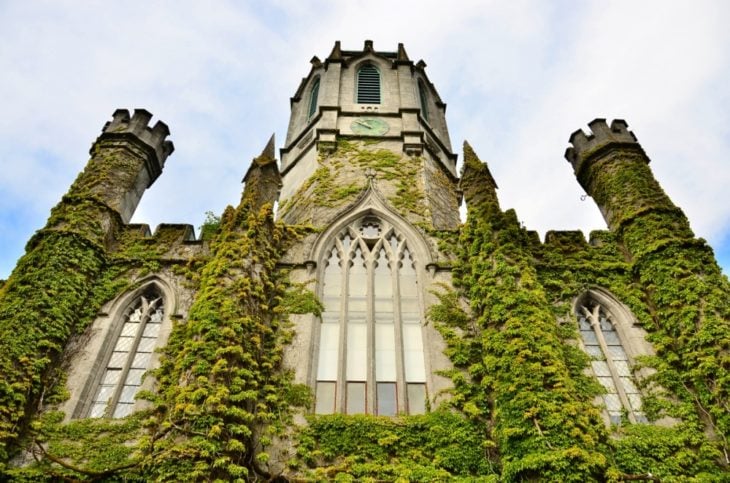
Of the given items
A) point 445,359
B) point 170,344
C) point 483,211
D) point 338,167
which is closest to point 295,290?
point 170,344

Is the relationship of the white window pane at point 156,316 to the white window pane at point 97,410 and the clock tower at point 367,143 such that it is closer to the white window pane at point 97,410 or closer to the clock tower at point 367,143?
the white window pane at point 97,410

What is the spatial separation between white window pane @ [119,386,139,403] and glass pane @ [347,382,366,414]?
4082 mm

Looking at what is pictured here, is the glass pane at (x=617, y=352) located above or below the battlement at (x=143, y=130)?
below

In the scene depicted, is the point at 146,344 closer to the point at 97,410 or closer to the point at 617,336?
the point at 97,410

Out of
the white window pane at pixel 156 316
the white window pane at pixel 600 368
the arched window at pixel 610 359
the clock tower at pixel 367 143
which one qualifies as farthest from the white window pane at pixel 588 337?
the white window pane at pixel 156 316

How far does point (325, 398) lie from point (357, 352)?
123 cm

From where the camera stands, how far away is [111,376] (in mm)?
10414

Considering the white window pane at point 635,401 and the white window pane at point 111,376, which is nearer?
the white window pane at point 635,401

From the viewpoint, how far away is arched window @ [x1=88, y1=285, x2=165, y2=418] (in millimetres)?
9883

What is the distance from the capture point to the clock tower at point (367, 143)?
14953 millimetres

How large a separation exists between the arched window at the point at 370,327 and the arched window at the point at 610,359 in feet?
11.5

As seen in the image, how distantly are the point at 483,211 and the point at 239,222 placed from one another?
221 inches

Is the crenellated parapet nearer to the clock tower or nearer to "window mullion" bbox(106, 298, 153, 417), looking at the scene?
the clock tower

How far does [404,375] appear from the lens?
10289mm
